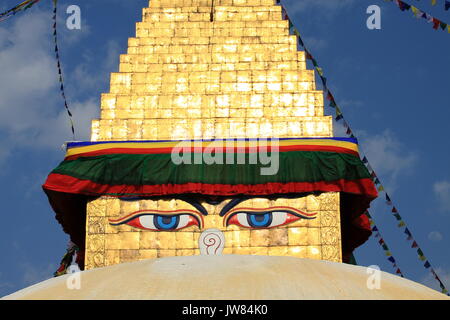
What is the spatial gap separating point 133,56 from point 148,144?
2.28m

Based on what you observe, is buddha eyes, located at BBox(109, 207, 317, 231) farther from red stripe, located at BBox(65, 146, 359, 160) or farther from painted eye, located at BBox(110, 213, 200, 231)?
red stripe, located at BBox(65, 146, 359, 160)

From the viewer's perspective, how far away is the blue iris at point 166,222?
14156 millimetres

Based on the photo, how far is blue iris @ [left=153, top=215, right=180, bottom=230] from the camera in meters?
14.2

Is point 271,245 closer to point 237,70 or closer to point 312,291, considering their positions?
point 237,70

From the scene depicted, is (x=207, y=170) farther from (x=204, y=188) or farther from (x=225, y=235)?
(x=225, y=235)

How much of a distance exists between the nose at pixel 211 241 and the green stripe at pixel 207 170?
0.94m

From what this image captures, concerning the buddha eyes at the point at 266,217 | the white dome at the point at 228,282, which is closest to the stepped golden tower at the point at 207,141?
the buddha eyes at the point at 266,217

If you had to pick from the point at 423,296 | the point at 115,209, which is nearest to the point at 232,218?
the point at 115,209

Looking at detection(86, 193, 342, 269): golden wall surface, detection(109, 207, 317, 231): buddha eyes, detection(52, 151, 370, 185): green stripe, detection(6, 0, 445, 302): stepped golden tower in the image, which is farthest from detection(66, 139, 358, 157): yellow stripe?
detection(109, 207, 317, 231): buddha eyes

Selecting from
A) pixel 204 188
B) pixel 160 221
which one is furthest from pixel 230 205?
pixel 160 221

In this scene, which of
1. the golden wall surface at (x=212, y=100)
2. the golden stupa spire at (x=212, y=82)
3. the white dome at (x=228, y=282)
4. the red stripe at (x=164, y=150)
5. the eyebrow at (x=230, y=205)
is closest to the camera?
Result: the white dome at (x=228, y=282)

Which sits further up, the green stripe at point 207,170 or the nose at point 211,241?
the green stripe at point 207,170

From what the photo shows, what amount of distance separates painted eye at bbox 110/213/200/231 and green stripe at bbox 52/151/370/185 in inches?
24.6

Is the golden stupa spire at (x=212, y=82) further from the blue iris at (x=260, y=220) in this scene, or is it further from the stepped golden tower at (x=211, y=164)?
the blue iris at (x=260, y=220)
